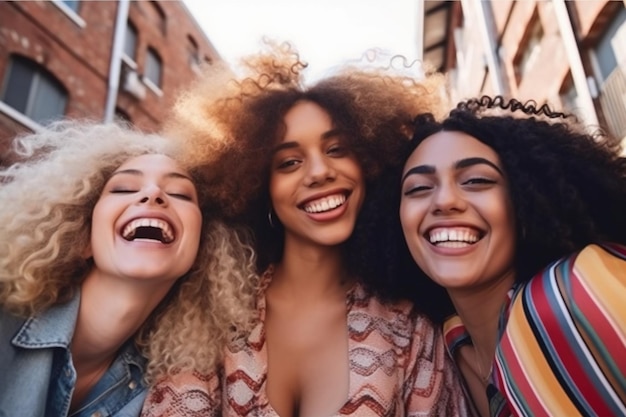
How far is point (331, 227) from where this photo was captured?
246 cm

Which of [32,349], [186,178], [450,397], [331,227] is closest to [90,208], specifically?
[186,178]

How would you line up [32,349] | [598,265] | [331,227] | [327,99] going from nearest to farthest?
[598,265] → [32,349] → [331,227] → [327,99]

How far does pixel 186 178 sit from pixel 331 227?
2.62 feet

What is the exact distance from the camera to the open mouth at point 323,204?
96.0 inches

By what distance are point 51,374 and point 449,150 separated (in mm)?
2072

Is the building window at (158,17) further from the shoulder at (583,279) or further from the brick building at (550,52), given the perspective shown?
the shoulder at (583,279)

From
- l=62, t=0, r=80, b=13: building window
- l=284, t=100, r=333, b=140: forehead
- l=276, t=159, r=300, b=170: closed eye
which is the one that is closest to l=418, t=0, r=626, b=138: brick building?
l=284, t=100, r=333, b=140: forehead

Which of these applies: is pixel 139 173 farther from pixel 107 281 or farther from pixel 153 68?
pixel 153 68

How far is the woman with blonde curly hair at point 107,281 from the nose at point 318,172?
1.94 ft

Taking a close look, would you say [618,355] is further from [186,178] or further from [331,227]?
[186,178]

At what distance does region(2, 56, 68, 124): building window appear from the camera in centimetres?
866

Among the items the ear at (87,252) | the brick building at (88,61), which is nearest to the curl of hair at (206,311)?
the ear at (87,252)

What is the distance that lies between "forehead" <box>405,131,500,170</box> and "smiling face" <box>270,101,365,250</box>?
34 cm

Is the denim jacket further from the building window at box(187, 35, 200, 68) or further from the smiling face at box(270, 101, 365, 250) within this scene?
the building window at box(187, 35, 200, 68)
